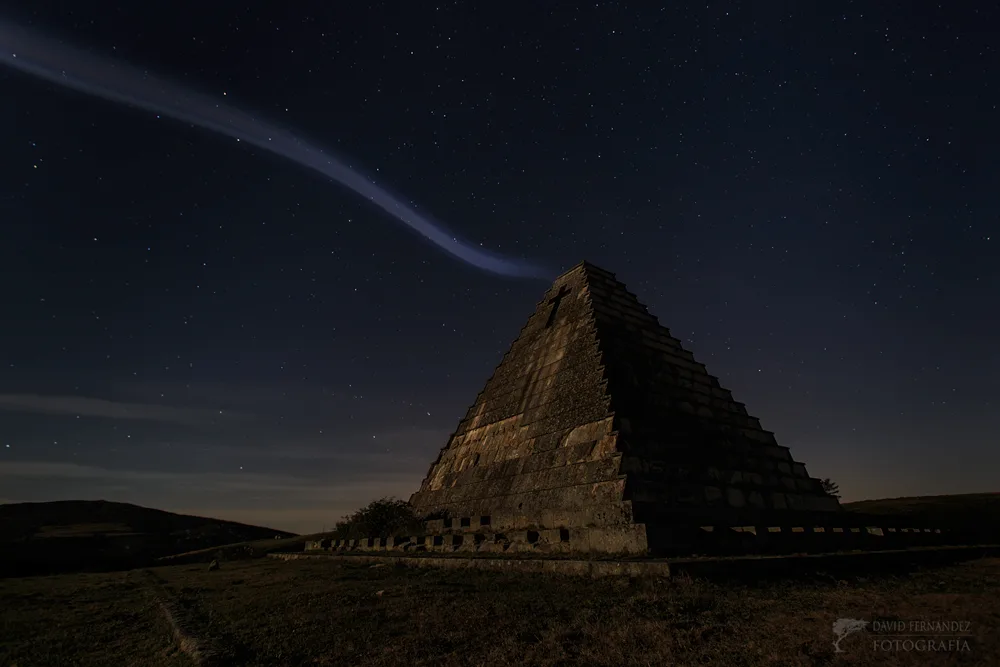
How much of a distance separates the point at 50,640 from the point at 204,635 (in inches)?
165

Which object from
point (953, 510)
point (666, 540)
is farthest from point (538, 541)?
point (953, 510)

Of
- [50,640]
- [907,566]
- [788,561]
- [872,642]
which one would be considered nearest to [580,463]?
[788,561]

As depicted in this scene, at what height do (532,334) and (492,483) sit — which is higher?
(532,334)

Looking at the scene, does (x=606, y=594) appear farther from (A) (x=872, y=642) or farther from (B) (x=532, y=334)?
(B) (x=532, y=334)

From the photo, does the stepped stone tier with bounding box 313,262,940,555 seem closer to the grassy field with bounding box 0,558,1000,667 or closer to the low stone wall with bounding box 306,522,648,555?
the low stone wall with bounding box 306,522,648,555

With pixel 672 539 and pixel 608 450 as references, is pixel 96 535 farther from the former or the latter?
pixel 672 539

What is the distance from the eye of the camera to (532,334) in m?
19.9

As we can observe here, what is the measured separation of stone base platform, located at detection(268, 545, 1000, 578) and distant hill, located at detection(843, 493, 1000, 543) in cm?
986

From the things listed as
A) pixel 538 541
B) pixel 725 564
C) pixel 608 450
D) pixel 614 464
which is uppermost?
pixel 608 450

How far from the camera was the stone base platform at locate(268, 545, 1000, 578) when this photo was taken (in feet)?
23.6

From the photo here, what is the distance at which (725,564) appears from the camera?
24.1 feet

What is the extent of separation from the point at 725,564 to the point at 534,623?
3.42m

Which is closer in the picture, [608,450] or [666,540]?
[666,540]

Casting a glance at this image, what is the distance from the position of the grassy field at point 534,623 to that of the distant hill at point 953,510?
1303cm
